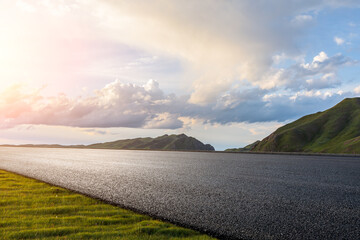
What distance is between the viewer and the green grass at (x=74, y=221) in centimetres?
850

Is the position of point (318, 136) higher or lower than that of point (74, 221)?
higher

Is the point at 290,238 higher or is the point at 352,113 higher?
the point at 352,113

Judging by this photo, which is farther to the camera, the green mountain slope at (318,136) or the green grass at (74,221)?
the green mountain slope at (318,136)

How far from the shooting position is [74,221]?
400 inches

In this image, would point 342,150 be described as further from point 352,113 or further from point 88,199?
point 88,199

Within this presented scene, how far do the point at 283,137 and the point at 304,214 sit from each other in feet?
608

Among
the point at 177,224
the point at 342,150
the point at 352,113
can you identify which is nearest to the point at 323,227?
the point at 177,224

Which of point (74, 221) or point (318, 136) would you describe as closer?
point (74, 221)

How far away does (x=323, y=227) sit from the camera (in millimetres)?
9008

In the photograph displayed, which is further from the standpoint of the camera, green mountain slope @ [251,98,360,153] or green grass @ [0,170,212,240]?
green mountain slope @ [251,98,360,153]

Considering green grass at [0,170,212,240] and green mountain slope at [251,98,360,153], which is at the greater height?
green mountain slope at [251,98,360,153]

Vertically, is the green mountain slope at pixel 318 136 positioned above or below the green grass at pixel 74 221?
above

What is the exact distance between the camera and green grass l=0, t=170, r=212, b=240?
8.50 meters

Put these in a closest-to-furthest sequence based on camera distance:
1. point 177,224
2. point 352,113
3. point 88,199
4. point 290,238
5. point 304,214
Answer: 1. point 290,238
2. point 177,224
3. point 304,214
4. point 88,199
5. point 352,113
